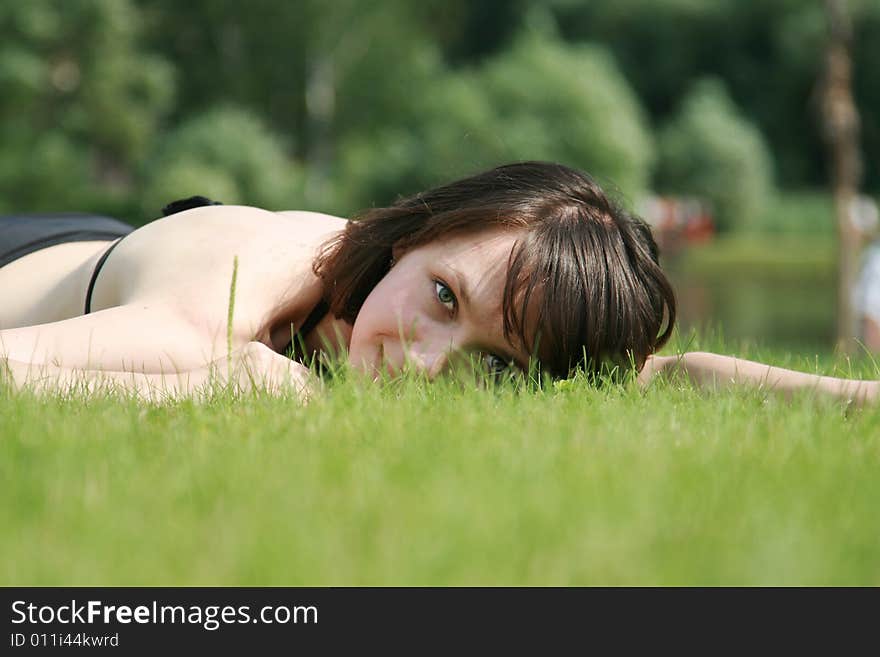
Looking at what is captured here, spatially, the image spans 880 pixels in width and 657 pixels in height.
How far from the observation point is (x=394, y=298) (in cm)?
242

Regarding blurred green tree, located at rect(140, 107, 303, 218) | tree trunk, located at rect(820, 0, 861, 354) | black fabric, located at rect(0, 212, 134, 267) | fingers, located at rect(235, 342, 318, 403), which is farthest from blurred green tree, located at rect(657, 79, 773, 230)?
fingers, located at rect(235, 342, 318, 403)

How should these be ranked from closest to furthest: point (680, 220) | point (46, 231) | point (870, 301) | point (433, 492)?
point (433, 492) → point (46, 231) → point (870, 301) → point (680, 220)

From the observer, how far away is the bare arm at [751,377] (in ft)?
7.47

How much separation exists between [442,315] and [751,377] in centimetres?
75

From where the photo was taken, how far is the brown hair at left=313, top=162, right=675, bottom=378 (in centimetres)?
237

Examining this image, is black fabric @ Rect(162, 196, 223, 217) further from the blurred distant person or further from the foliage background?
the foliage background

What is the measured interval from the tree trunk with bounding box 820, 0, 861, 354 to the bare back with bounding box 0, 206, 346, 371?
8918 mm

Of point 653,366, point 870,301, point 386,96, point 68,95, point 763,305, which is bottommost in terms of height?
point 653,366

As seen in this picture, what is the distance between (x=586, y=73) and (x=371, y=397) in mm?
20908

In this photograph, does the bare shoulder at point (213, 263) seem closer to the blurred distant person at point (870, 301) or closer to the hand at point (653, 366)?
the hand at point (653, 366)

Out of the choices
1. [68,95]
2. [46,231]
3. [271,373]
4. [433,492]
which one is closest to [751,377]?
[271,373]

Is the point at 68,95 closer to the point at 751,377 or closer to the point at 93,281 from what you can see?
the point at 93,281

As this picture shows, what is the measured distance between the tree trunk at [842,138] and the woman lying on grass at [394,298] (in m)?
8.70

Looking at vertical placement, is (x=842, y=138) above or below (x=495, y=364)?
above
